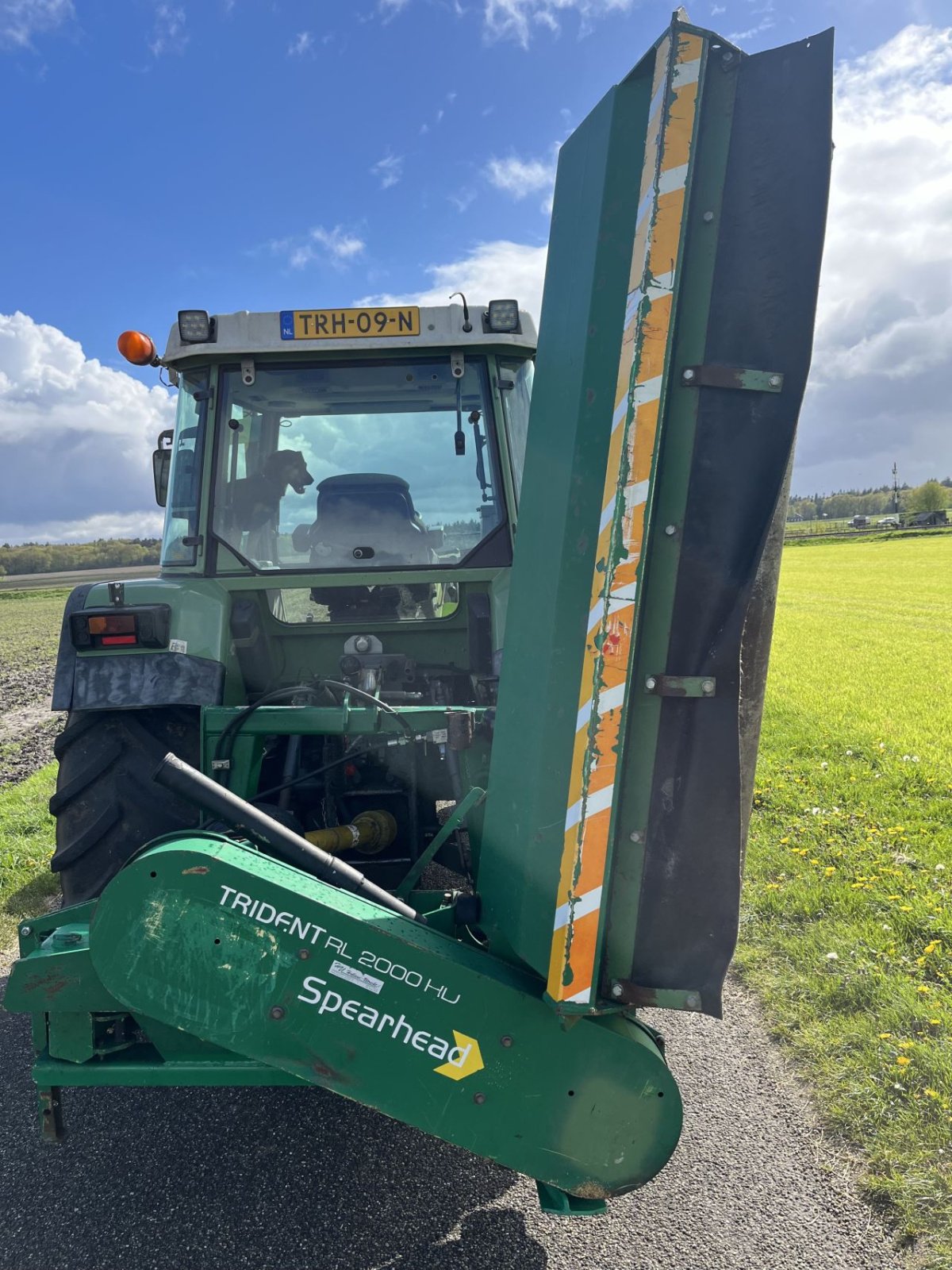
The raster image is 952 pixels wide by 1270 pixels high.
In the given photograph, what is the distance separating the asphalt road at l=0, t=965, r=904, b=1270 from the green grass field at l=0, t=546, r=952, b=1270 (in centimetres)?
16

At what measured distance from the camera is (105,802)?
270 centimetres

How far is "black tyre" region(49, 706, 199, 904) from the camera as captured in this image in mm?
2678

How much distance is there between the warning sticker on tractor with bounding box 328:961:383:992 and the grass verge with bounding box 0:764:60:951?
2618mm

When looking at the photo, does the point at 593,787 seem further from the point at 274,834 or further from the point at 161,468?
the point at 161,468

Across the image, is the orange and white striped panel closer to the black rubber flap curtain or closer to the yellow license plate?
the black rubber flap curtain

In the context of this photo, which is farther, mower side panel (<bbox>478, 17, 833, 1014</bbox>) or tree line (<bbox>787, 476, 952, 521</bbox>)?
tree line (<bbox>787, 476, 952, 521</bbox>)

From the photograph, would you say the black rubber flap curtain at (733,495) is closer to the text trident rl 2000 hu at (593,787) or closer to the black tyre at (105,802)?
the text trident rl 2000 hu at (593,787)

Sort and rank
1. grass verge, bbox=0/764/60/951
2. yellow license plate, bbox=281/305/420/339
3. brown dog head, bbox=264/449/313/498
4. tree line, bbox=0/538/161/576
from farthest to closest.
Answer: tree line, bbox=0/538/161/576 → grass verge, bbox=0/764/60/951 → brown dog head, bbox=264/449/313/498 → yellow license plate, bbox=281/305/420/339

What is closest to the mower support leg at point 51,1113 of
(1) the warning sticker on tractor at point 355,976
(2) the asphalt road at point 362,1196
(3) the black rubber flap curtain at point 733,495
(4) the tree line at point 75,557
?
(2) the asphalt road at point 362,1196

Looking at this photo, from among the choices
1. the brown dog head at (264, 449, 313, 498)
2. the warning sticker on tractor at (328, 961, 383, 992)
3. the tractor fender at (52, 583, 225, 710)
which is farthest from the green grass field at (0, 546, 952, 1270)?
the brown dog head at (264, 449, 313, 498)

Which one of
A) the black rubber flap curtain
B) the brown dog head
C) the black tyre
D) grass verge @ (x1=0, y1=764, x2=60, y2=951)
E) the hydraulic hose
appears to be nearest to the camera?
the black rubber flap curtain

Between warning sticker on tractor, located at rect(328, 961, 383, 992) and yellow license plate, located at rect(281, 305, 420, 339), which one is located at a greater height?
yellow license plate, located at rect(281, 305, 420, 339)

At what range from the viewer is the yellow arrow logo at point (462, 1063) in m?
1.68

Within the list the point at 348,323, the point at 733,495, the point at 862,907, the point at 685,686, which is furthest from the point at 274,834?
the point at 862,907
